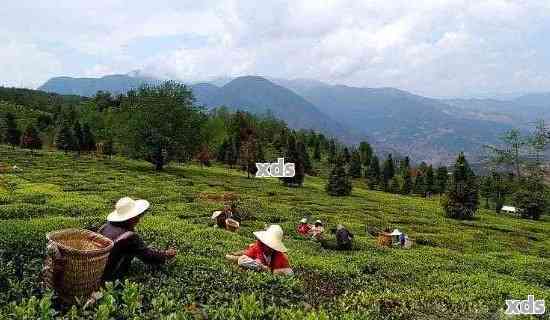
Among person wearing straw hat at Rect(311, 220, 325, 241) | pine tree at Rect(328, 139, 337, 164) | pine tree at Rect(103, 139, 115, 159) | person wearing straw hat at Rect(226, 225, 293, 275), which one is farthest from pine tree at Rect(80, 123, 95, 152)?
person wearing straw hat at Rect(226, 225, 293, 275)

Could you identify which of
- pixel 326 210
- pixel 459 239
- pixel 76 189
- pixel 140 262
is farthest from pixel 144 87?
pixel 140 262

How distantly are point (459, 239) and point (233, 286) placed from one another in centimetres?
2838

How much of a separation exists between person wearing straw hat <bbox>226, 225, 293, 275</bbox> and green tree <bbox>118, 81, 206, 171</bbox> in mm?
55171

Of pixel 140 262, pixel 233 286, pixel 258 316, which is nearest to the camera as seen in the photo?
pixel 258 316

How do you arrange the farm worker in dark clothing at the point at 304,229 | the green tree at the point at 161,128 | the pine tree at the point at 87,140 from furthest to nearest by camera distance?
the pine tree at the point at 87,140 < the green tree at the point at 161,128 < the farm worker in dark clothing at the point at 304,229

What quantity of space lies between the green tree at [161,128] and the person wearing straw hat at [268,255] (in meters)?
55.2

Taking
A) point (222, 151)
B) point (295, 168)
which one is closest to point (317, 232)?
point (295, 168)

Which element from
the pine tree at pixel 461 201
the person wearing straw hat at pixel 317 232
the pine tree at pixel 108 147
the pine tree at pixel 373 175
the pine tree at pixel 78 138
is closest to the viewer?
the person wearing straw hat at pixel 317 232

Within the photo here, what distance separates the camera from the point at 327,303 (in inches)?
366

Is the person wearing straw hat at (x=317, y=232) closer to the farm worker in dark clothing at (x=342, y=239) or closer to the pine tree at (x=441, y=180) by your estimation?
the farm worker in dark clothing at (x=342, y=239)

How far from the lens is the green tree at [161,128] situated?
65188mm

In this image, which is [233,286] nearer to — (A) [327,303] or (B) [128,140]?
(A) [327,303]

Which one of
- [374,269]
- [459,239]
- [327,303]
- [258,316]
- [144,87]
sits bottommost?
[459,239]

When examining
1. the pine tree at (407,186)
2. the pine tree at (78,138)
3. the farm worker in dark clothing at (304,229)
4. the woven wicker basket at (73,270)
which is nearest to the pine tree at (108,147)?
the pine tree at (78,138)
